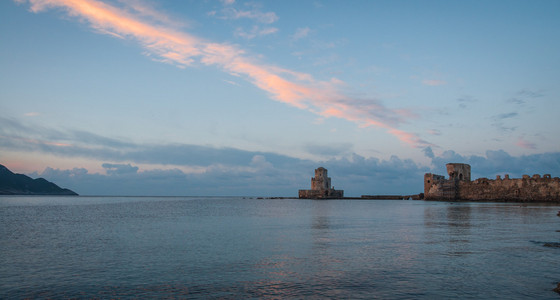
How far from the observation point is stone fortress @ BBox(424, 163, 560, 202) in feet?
260

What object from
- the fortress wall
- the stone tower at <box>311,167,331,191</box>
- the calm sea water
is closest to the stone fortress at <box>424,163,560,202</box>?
the fortress wall

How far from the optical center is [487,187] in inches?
3602

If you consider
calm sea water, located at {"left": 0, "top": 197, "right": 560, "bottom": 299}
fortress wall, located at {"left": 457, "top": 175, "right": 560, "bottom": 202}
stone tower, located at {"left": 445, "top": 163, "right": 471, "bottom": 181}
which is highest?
stone tower, located at {"left": 445, "top": 163, "right": 471, "bottom": 181}

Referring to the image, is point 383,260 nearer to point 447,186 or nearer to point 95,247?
point 95,247

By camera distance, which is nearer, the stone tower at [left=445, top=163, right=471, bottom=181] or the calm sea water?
the calm sea water

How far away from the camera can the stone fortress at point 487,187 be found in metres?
79.4

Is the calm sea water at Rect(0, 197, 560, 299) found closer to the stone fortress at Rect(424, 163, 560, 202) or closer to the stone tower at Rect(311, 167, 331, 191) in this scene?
the stone fortress at Rect(424, 163, 560, 202)

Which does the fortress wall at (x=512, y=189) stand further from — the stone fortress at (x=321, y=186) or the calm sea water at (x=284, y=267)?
the calm sea water at (x=284, y=267)

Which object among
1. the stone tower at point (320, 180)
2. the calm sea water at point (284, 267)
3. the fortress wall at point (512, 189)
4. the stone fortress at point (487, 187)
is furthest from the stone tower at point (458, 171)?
the calm sea water at point (284, 267)

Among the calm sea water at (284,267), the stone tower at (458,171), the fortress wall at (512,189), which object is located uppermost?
the stone tower at (458,171)

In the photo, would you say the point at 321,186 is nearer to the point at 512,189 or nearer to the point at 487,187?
the point at 487,187

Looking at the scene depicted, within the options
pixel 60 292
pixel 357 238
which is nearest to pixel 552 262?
pixel 357 238

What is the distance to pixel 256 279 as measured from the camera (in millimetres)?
12156

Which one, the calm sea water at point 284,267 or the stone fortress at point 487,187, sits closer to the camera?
the calm sea water at point 284,267
